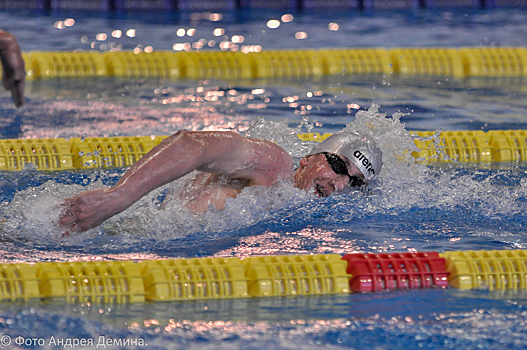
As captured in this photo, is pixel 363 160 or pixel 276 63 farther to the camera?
pixel 276 63

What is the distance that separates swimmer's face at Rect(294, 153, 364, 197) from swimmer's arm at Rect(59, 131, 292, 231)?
7.5 inches

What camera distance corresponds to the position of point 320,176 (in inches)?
125

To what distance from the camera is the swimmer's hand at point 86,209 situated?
2.27 meters

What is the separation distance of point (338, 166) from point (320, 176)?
0.10m

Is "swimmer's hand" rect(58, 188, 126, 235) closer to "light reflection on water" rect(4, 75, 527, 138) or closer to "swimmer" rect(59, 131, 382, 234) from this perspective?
"swimmer" rect(59, 131, 382, 234)

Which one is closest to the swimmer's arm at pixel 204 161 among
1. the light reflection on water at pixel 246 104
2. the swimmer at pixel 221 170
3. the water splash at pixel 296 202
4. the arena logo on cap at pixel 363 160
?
the swimmer at pixel 221 170

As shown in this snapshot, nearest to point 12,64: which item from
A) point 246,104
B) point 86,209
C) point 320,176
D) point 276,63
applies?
point 86,209

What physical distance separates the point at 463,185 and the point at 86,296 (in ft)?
7.32

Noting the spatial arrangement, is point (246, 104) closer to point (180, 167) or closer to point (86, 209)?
point (180, 167)

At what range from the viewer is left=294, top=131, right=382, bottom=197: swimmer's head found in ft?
10.4

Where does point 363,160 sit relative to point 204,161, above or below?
below

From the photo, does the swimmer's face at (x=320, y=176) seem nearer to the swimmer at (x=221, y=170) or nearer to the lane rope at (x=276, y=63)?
the swimmer at (x=221, y=170)

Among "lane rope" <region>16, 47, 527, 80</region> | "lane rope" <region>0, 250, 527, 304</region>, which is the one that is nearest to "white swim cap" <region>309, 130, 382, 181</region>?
"lane rope" <region>0, 250, 527, 304</region>

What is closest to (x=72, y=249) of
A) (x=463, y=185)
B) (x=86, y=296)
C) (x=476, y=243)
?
(x=86, y=296)
